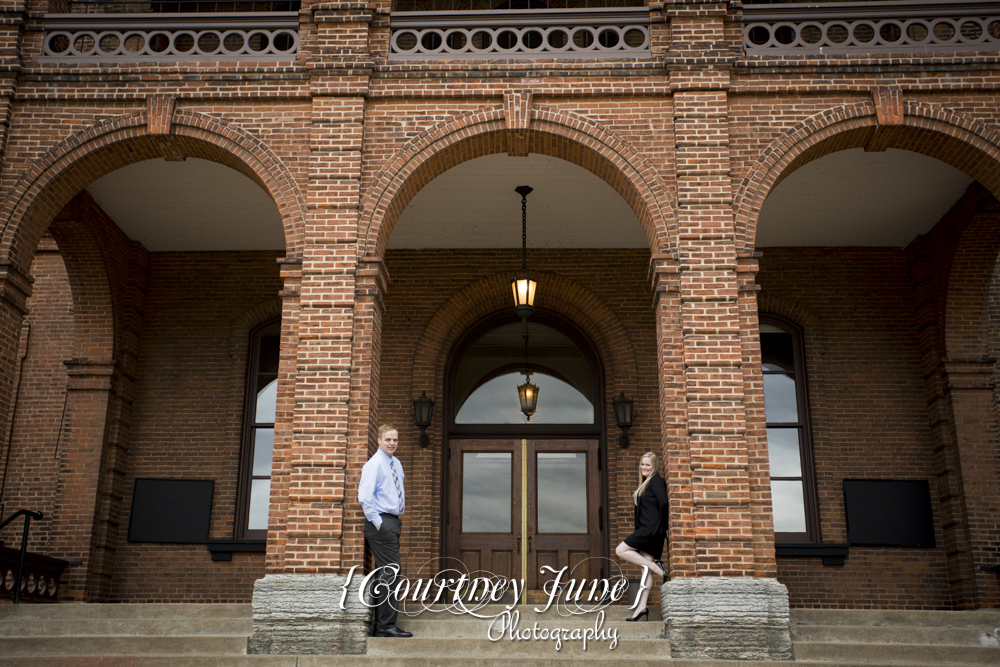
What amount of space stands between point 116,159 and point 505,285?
5.28 meters

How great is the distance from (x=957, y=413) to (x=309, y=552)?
27.7 ft

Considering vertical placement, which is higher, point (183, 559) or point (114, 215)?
point (114, 215)

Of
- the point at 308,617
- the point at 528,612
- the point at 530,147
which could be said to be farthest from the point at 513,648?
the point at 530,147

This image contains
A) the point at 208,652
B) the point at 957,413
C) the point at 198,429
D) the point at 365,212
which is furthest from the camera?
the point at 198,429

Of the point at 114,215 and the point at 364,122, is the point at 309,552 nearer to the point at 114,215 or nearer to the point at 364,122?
the point at 364,122

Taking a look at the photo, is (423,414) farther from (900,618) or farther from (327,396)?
(900,618)

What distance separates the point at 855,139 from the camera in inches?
402

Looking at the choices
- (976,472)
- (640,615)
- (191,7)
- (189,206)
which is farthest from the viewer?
(191,7)

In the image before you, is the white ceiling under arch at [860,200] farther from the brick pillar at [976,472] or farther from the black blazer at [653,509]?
the black blazer at [653,509]

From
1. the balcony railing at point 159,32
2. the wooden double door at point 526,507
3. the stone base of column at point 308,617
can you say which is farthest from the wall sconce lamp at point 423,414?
the balcony railing at point 159,32

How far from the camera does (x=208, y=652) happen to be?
834 cm

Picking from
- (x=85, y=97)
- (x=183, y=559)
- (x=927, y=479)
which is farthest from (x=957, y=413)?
(x=85, y=97)

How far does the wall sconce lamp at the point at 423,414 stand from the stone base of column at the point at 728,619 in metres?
4.82

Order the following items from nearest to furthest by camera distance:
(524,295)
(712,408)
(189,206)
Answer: (712,408)
(524,295)
(189,206)
